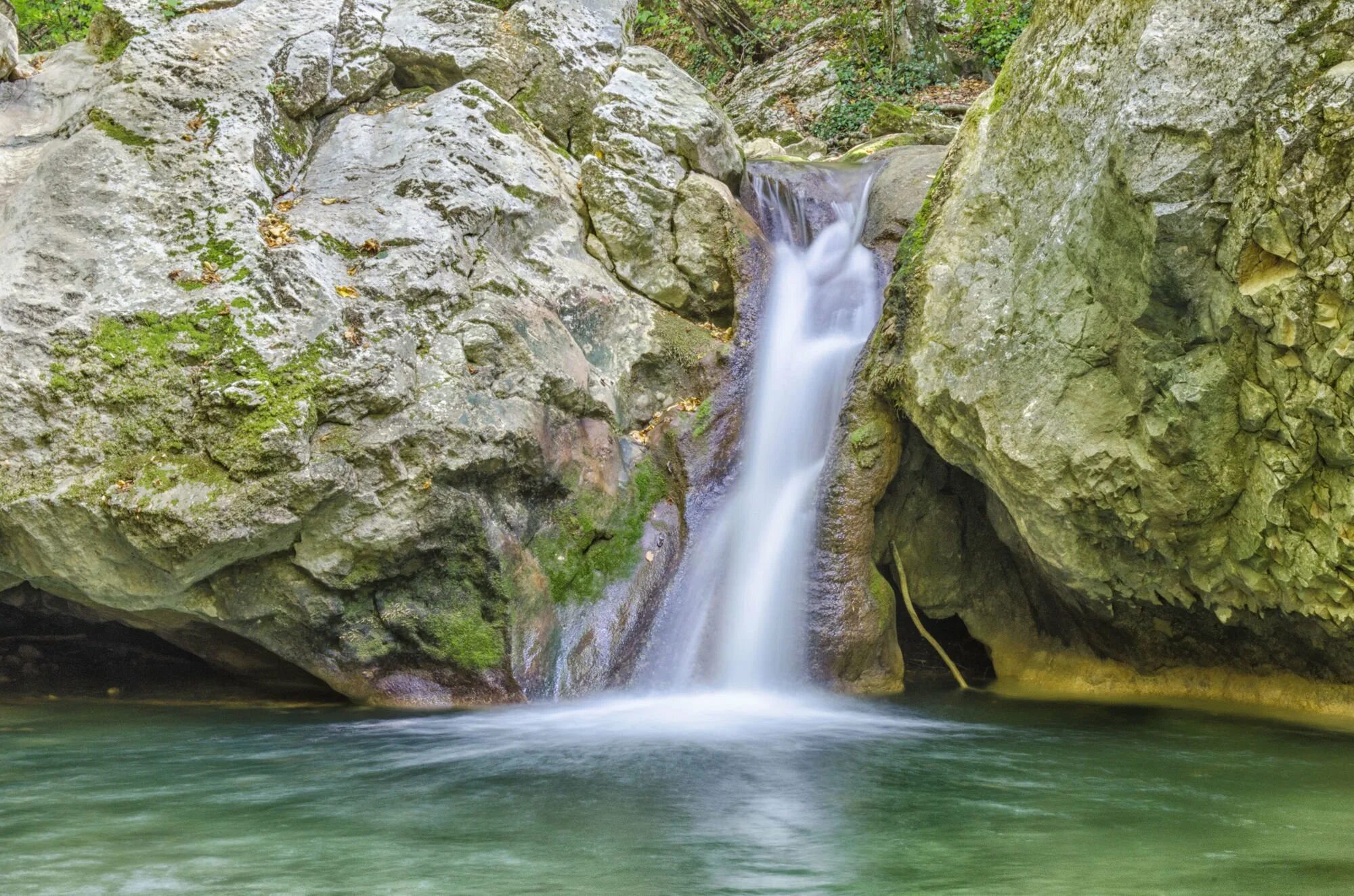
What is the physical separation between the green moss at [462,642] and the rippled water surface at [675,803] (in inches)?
17.2

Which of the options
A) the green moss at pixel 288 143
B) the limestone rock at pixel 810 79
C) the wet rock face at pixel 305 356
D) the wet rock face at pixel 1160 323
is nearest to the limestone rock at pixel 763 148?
the limestone rock at pixel 810 79

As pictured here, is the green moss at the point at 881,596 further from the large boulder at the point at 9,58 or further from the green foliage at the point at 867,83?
the green foliage at the point at 867,83

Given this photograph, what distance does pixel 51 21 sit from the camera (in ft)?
53.7

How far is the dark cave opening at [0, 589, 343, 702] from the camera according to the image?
8.23 m

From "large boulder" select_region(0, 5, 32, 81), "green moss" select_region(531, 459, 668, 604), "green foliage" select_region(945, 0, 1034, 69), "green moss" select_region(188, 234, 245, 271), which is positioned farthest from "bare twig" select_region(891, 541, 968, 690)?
"green foliage" select_region(945, 0, 1034, 69)

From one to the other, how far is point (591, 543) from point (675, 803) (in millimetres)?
3435

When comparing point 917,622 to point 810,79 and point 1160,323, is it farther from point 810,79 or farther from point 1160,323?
point 810,79

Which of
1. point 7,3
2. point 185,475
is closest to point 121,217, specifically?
point 185,475

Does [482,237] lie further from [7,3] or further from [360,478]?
[7,3]

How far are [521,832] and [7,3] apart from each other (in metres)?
10.2

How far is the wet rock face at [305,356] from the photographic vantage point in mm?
6578

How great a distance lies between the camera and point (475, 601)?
24.0ft

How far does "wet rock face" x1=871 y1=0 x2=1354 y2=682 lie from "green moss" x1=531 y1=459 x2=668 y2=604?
A: 7.32ft

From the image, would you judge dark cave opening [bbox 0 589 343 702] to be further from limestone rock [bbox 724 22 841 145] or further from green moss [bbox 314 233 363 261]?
Answer: limestone rock [bbox 724 22 841 145]
